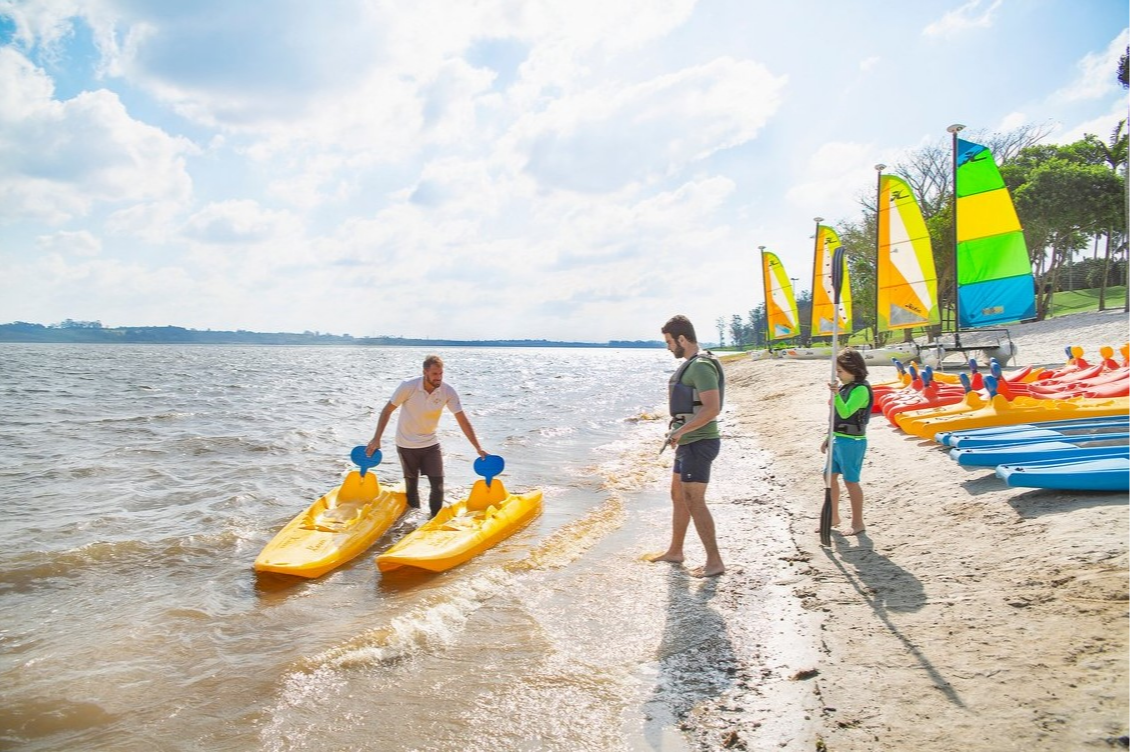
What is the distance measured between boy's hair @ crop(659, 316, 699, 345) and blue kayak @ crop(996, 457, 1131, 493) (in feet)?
8.12

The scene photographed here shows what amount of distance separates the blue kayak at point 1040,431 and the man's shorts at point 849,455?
142 cm

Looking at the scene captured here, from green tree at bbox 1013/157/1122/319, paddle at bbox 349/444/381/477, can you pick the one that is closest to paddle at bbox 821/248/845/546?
paddle at bbox 349/444/381/477

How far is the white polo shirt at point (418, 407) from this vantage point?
657 cm

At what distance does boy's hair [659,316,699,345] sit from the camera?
4955 mm

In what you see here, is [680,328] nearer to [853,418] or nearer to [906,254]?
[853,418]

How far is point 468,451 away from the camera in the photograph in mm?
13188

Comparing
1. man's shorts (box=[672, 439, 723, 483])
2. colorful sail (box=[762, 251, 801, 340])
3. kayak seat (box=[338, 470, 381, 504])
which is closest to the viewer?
man's shorts (box=[672, 439, 723, 483])

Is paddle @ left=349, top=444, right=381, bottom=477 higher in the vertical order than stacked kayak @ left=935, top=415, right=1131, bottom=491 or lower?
lower

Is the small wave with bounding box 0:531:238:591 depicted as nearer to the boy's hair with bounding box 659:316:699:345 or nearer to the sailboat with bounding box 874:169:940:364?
the boy's hair with bounding box 659:316:699:345

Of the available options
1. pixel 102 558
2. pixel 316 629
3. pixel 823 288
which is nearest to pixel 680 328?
pixel 316 629

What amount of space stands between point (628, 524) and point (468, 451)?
690 centimetres

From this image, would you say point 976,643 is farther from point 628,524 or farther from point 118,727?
point 118,727

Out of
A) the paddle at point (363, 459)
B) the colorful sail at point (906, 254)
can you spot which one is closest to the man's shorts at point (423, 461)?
the paddle at point (363, 459)

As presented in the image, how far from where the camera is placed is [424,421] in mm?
6625
